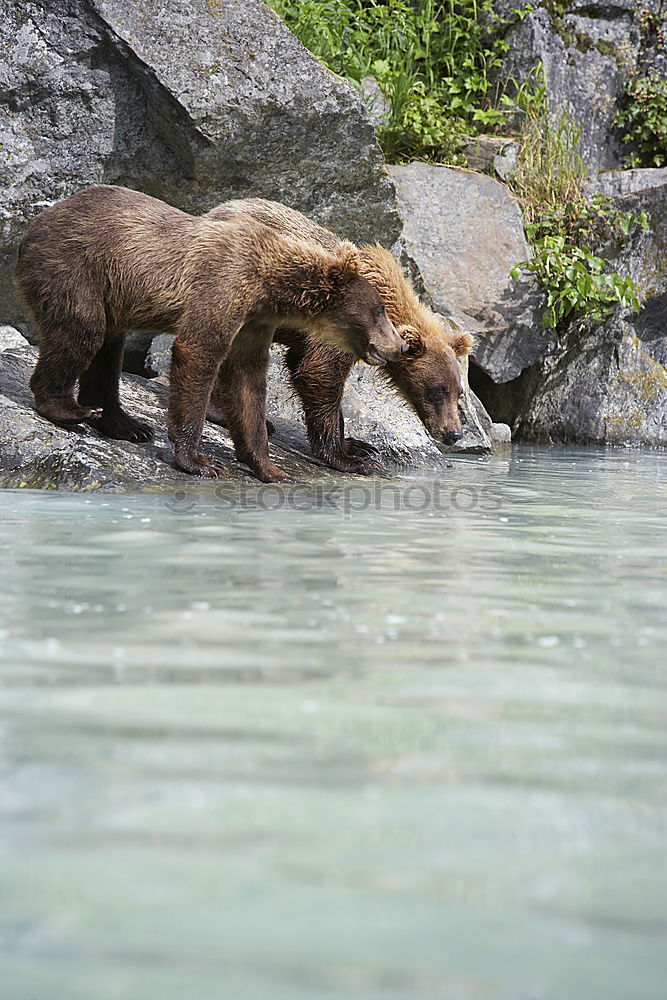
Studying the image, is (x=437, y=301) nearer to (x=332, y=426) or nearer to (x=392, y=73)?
(x=392, y=73)

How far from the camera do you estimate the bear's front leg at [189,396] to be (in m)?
6.29

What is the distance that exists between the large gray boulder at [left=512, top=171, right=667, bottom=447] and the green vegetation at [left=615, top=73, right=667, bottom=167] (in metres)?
1.01

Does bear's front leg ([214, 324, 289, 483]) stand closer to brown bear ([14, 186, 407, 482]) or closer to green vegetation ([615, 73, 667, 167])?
brown bear ([14, 186, 407, 482])

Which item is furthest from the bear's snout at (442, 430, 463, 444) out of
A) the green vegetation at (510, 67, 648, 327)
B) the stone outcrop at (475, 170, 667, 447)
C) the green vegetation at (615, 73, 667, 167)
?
the green vegetation at (615, 73, 667, 167)

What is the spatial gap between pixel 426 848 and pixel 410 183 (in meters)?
10.7

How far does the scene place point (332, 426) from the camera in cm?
776

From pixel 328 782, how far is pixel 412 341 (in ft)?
20.3

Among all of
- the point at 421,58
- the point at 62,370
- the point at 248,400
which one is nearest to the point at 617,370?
the point at 421,58

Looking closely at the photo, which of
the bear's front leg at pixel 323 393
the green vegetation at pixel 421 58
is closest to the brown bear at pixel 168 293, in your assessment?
the bear's front leg at pixel 323 393

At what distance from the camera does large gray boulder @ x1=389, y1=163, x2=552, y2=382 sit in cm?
1130

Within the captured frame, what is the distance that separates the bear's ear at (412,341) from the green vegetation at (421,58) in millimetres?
5060

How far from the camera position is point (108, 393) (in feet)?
22.5

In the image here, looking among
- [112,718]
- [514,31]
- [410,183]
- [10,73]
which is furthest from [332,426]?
[514,31]

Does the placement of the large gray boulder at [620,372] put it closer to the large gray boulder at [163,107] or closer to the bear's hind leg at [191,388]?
the large gray boulder at [163,107]
